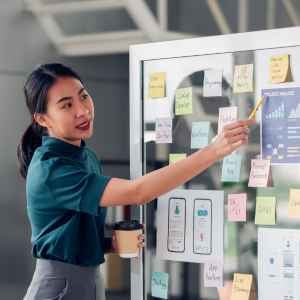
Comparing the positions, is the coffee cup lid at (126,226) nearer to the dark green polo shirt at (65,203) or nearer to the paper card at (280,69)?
the dark green polo shirt at (65,203)

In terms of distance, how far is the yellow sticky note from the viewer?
6.64ft

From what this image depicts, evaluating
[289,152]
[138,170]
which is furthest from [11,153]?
[289,152]

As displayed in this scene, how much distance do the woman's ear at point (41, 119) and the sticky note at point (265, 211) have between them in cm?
66

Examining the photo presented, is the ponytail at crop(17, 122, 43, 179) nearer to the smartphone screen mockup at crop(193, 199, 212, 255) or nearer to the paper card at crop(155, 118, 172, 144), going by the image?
the paper card at crop(155, 118, 172, 144)

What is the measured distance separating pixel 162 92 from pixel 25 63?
1.00 metres

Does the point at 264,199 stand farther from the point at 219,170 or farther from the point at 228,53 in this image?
the point at 228,53

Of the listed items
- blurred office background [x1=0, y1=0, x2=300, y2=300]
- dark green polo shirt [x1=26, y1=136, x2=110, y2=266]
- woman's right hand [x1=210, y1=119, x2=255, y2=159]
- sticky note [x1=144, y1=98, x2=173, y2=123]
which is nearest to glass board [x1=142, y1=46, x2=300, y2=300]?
sticky note [x1=144, y1=98, x2=173, y2=123]

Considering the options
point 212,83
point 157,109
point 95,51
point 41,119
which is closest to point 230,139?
point 212,83

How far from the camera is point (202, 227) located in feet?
6.98

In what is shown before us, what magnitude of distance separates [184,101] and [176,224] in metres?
0.39

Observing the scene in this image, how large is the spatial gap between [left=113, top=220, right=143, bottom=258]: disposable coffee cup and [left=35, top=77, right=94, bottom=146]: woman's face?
0.32 meters

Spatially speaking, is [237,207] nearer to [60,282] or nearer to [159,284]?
[159,284]

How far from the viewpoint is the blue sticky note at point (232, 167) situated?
205cm

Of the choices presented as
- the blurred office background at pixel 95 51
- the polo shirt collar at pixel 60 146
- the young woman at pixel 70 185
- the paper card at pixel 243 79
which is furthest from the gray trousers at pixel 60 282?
the blurred office background at pixel 95 51
